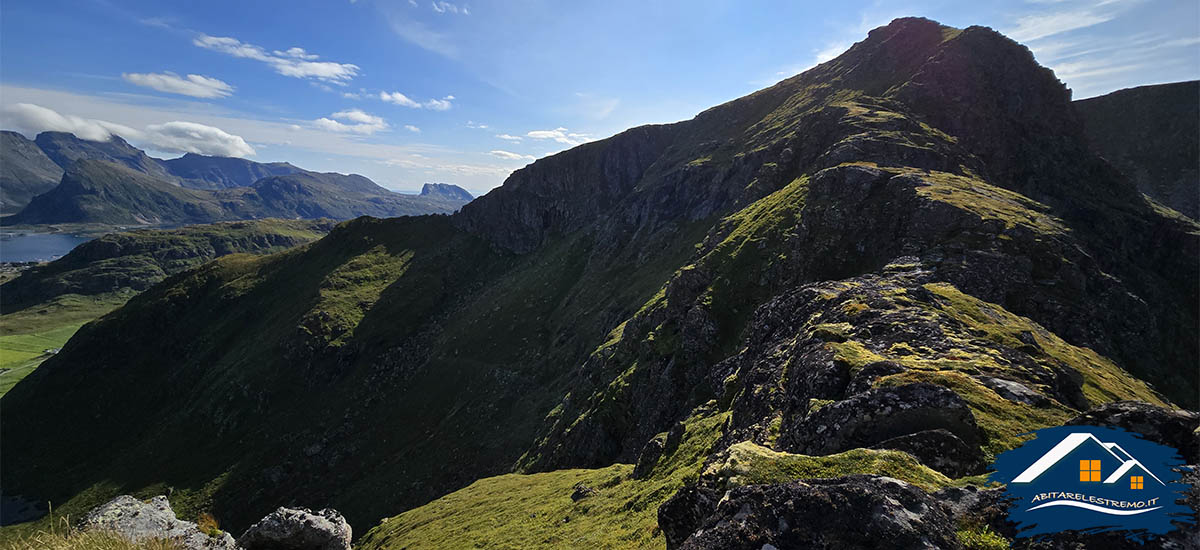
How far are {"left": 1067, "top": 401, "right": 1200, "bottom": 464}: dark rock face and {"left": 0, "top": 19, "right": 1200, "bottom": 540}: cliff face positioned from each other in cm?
225

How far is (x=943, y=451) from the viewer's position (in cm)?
1419

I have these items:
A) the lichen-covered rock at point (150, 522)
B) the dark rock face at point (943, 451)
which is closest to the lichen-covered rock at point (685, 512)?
the dark rock face at point (943, 451)

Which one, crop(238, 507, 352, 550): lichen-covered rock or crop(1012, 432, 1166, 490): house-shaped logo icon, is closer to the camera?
crop(1012, 432, 1166, 490): house-shaped logo icon

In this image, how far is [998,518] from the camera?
34.3 ft

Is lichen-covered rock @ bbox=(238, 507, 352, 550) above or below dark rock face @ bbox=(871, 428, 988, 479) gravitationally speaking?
below

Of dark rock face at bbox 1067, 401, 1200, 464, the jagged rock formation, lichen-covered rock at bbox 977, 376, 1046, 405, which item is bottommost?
lichen-covered rock at bbox 977, 376, 1046, 405

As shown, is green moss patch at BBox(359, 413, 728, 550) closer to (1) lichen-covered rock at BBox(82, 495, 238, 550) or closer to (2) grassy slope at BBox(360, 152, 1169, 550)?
(2) grassy slope at BBox(360, 152, 1169, 550)

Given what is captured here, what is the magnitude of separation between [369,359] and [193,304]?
88.4 m

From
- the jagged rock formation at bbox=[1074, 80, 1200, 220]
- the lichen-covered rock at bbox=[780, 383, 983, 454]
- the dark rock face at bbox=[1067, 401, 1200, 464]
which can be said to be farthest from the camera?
the jagged rock formation at bbox=[1074, 80, 1200, 220]

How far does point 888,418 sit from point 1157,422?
22.0 ft

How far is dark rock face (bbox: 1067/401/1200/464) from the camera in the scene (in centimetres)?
1206

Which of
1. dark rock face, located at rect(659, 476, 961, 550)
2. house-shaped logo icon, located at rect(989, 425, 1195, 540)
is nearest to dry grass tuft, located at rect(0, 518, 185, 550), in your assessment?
dark rock face, located at rect(659, 476, 961, 550)

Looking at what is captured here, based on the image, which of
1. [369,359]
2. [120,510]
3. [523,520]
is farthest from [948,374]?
[369,359]

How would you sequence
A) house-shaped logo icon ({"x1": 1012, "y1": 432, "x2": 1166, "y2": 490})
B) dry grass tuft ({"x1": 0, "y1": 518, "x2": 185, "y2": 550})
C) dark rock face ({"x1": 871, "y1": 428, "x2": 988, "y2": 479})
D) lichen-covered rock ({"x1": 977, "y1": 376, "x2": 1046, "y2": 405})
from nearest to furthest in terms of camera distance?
dry grass tuft ({"x1": 0, "y1": 518, "x2": 185, "y2": 550}), house-shaped logo icon ({"x1": 1012, "y1": 432, "x2": 1166, "y2": 490}), dark rock face ({"x1": 871, "y1": 428, "x2": 988, "y2": 479}), lichen-covered rock ({"x1": 977, "y1": 376, "x2": 1046, "y2": 405})
